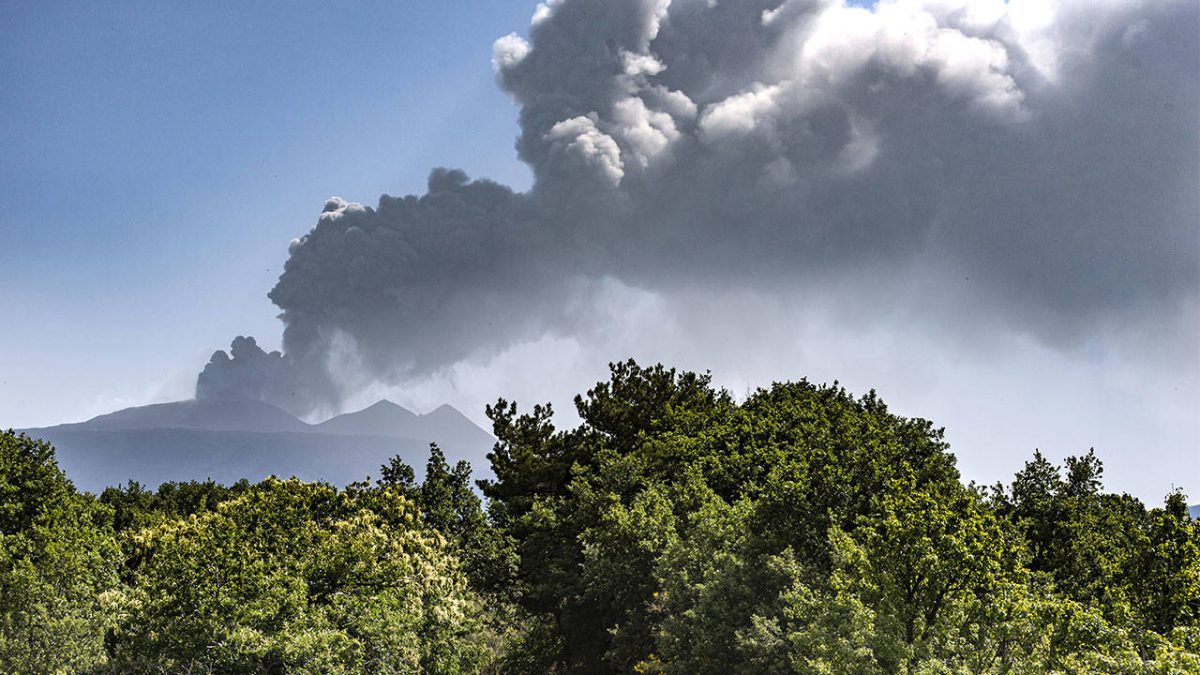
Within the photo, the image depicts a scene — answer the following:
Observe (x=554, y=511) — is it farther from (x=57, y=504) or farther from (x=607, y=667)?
(x=57, y=504)

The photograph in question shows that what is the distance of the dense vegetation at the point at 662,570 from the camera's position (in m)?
25.6

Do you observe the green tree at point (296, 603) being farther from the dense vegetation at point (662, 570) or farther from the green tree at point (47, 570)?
the green tree at point (47, 570)

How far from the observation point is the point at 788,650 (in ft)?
98.9

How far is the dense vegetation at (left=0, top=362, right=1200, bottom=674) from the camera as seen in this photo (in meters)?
25.6

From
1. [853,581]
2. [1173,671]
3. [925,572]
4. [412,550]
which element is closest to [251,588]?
[412,550]

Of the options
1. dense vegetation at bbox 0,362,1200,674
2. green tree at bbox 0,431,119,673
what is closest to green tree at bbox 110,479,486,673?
dense vegetation at bbox 0,362,1200,674

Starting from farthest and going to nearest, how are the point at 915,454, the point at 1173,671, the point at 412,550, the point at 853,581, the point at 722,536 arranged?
the point at 915,454 → the point at 412,550 → the point at 722,536 → the point at 853,581 → the point at 1173,671

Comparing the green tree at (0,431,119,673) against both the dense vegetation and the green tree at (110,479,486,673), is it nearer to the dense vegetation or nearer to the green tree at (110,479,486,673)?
the dense vegetation

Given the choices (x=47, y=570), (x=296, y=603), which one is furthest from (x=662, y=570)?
Result: (x=47, y=570)

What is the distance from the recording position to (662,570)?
38.3 metres

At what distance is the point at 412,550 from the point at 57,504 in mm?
22013

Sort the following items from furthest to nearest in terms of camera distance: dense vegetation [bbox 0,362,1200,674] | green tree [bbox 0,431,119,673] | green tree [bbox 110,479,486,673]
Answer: green tree [bbox 0,431,119,673], green tree [bbox 110,479,486,673], dense vegetation [bbox 0,362,1200,674]

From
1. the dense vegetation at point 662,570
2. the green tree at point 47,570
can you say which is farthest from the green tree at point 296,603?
the green tree at point 47,570

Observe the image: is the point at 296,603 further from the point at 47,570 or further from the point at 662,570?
the point at 47,570
